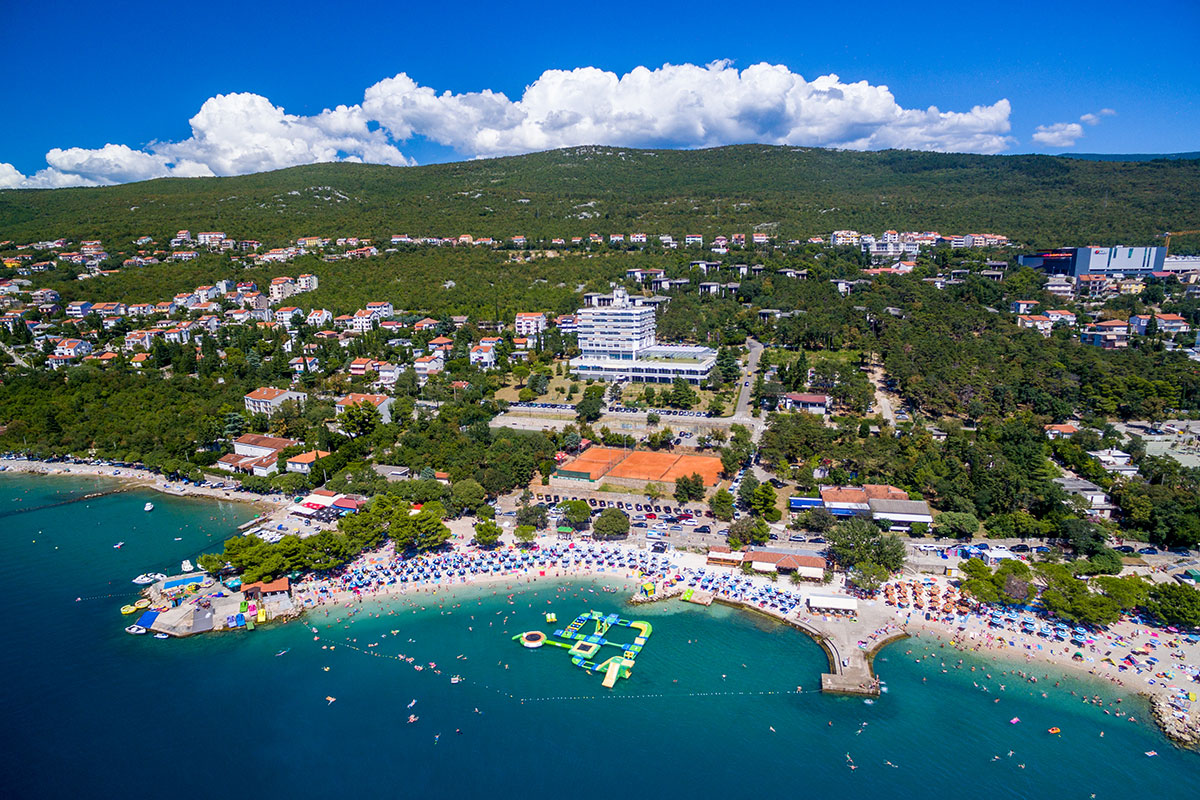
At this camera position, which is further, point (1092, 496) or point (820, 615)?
point (1092, 496)

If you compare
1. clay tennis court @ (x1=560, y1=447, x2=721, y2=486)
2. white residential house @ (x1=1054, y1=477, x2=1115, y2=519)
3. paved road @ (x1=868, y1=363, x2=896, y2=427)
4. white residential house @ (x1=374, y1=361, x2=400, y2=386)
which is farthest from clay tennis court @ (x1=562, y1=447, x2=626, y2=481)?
white residential house @ (x1=1054, y1=477, x2=1115, y2=519)

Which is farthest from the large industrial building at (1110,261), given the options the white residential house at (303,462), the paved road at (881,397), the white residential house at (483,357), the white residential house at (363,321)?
the white residential house at (303,462)

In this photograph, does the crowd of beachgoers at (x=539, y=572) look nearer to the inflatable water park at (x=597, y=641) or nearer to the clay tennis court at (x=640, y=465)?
the inflatable water park at (x=597, y=641)

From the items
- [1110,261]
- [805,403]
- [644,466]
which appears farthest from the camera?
[1110,261]

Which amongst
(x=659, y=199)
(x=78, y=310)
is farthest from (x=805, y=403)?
(x=78, y=310)

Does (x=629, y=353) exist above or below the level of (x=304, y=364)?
above

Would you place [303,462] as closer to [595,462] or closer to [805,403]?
[595,462]

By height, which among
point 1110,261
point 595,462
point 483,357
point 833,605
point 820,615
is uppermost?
point 1110,261
